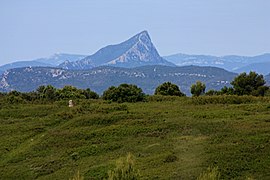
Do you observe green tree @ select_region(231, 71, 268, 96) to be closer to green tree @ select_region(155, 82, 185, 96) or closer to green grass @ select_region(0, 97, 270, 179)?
green tree @ select_region(155, 82, 185, 96)

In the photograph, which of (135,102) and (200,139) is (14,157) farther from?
(135,102)

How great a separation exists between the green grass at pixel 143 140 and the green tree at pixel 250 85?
15999 millimetres

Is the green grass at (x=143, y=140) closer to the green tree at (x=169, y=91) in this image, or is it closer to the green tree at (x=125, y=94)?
the green tree at (x=125, y=94)

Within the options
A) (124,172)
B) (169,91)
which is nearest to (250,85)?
(169,91)

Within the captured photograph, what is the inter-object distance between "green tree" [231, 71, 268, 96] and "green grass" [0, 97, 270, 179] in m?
16.0

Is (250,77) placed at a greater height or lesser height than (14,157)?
greater

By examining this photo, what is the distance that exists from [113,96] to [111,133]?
28.9m

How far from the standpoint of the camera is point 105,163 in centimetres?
3322

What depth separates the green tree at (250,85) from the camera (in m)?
74.4

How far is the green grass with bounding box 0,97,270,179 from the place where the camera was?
3023 centimetres

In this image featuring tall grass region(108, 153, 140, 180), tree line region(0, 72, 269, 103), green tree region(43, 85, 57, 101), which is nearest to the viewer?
tall grass region(108, 153, 140, 180)

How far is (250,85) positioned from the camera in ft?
247

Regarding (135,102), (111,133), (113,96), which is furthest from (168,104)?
(111,133)

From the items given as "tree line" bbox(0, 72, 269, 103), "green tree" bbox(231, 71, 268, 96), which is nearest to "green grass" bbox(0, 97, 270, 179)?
"tree line" bbox(0, 72, 269, 103)
